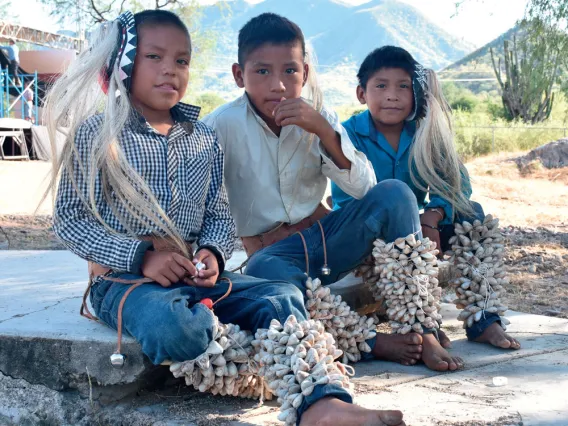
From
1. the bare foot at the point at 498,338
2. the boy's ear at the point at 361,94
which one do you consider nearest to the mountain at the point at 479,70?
the boy's ear at the point at 361,94

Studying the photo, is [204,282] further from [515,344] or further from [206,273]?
[515,344]

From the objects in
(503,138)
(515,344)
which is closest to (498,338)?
(515,344)

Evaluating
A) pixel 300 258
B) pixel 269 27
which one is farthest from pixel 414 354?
pixel 269 27

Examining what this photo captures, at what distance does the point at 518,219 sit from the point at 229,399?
6.89 m

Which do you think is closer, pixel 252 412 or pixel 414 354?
pixel 252 412

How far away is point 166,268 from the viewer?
6.88 feet

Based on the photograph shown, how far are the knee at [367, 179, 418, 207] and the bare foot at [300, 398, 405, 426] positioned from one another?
95 centimetres

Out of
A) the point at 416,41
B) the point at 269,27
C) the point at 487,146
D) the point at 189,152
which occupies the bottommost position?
the point at 487,146

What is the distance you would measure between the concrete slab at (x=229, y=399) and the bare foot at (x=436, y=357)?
29mm

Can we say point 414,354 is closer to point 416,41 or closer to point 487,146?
point 487,146

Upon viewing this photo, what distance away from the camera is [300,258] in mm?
2619

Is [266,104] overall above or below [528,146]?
above

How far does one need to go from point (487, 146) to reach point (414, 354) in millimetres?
17441

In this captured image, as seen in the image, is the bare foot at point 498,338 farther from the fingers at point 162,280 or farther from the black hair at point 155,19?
the black hair at point 155,19
